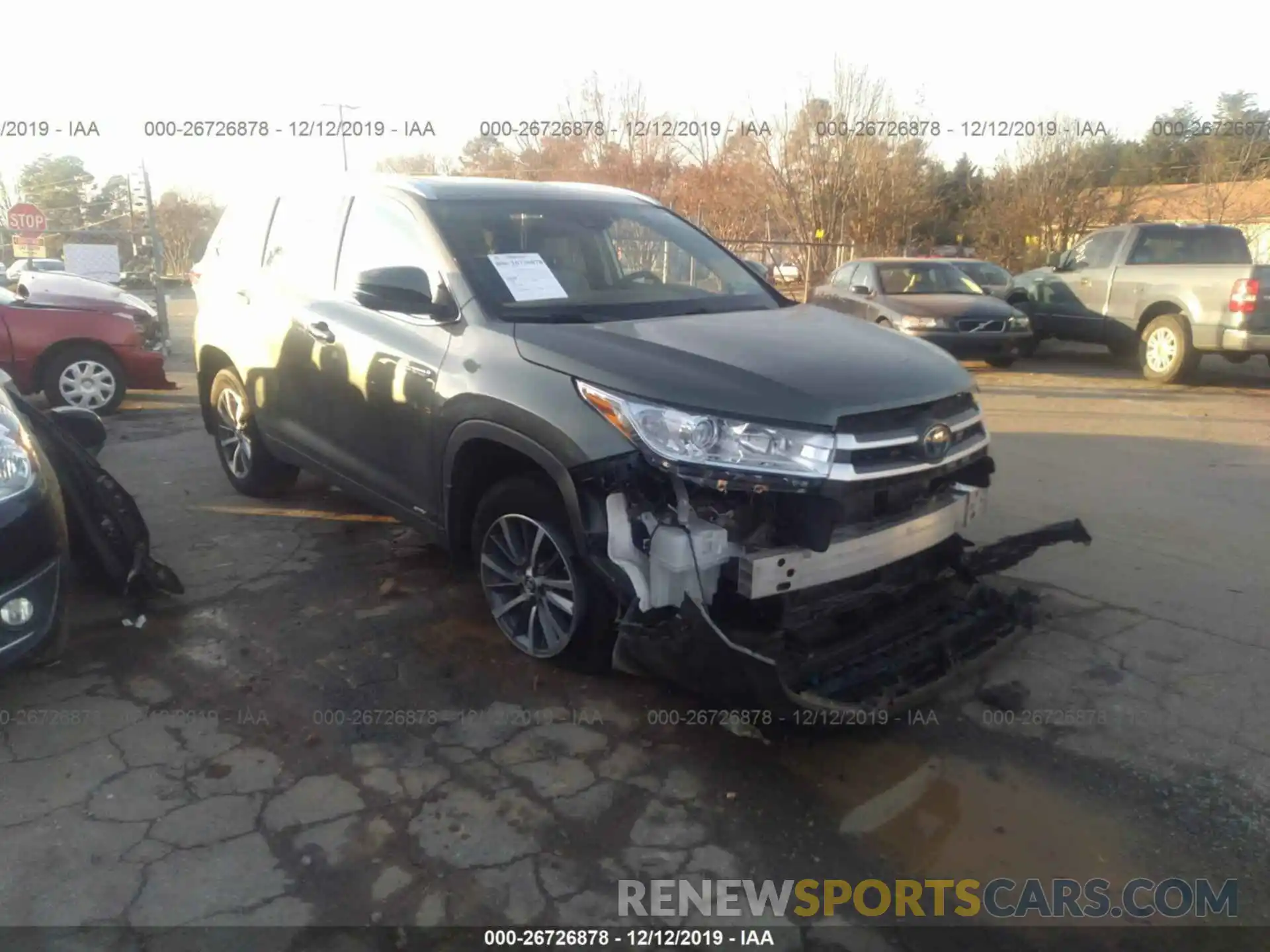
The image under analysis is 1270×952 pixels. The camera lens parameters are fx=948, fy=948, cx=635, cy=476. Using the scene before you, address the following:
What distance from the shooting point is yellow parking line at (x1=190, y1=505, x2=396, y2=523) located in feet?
19.4

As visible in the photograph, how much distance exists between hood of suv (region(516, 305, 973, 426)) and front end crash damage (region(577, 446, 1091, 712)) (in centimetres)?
25

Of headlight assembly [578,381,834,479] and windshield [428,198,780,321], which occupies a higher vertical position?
windshield [428,198,780,321]

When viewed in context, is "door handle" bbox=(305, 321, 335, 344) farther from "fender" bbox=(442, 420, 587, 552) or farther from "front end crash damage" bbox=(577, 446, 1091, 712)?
"front end crash damage" bbox=(577, 446, 1091, 712)

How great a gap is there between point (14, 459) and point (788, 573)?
289 cm

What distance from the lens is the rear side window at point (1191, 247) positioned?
12078 millimetres

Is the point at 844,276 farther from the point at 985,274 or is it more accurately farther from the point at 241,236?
the point at 241,236

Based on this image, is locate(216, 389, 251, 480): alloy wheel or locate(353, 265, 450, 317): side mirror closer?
locate(353, 265, 450, 317): side mirror

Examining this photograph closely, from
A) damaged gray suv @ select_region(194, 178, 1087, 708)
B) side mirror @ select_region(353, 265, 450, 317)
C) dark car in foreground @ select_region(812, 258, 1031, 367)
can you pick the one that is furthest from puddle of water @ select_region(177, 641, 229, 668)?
dark car in foreground @ select_region(812, 258, 1031, 367)

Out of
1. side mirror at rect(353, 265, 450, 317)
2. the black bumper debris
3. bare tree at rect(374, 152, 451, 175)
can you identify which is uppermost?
bare tree at rect(374, 152, 451, 175)

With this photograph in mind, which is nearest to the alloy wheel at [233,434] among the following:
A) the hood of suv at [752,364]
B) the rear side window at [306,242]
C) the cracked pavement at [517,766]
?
the rear side window at [306,242]

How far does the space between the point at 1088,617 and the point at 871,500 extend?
5.76 feet

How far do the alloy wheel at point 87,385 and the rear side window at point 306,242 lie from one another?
16.2 ft

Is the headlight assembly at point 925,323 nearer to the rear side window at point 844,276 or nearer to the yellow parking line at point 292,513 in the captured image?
the rear side window at point 844,276

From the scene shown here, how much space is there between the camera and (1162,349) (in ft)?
38.0
